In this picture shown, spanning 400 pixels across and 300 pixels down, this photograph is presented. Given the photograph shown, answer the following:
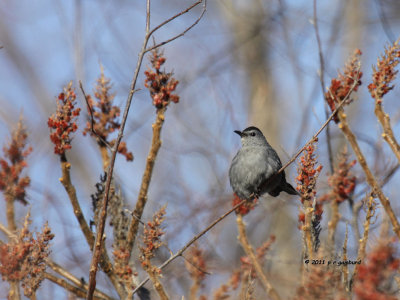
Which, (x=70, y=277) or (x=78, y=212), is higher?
(x=78, y=212)

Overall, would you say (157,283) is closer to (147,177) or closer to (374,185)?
(147,177)

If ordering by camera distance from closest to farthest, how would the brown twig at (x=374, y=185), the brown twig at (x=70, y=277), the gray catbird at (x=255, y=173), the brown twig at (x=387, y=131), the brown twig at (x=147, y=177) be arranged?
the brown twig at (x=374, y=185)
the brown twig at (x=387, y=131)
the brown twig at (x=147, y=177)
the brown twig at (x=70, y=277)
the gray catbird at (x=255, y=173)

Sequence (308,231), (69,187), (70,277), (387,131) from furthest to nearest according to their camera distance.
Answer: (70,277) → (69,187) → (387,131) → (308,231)

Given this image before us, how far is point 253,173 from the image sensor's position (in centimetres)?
464

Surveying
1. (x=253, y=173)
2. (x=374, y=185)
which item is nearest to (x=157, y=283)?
(x=374, y=185)

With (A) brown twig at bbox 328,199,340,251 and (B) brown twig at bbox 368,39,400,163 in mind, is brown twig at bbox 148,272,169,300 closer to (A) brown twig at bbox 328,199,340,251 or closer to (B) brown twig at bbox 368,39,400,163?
(A) brown twig at bbox 328,199,340,251

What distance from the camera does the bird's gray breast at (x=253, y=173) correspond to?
4633mm

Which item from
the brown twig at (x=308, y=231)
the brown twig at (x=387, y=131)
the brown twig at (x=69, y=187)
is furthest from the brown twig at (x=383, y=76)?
the brown twig at (x=69, y=187)

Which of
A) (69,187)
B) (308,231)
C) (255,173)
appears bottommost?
(308,231)

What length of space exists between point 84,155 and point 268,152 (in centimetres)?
538

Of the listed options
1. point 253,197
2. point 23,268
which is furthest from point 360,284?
point 253,197

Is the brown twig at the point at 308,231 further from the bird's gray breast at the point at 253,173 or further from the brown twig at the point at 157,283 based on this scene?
the bird's gray breast at the point at 253,173

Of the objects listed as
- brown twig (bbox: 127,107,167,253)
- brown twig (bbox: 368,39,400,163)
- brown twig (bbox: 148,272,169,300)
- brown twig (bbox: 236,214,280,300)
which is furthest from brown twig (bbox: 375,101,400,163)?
brown twig (bbox: 148,272,169,300)

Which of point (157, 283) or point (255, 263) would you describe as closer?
point (157, 283)
